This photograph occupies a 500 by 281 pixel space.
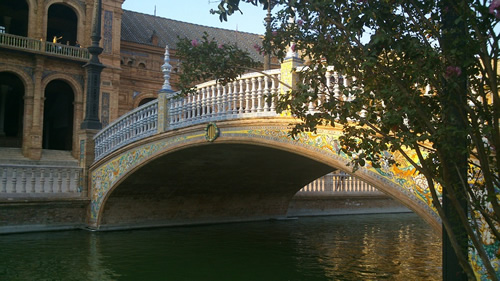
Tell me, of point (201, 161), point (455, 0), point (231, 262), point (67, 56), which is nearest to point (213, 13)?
point (455, 0)

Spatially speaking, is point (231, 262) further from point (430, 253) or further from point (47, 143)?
point (47, 143)

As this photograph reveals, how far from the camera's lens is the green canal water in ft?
28.2

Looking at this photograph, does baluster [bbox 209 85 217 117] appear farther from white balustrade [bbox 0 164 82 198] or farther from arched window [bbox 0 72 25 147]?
arched window [bbox 0 72 25 147]

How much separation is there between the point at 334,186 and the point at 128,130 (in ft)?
29.1

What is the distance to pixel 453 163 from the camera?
3.53m

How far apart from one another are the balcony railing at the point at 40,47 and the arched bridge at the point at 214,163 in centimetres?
749

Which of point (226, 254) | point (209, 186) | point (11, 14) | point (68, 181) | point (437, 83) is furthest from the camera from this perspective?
point (11, 14)

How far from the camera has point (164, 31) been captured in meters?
26.1

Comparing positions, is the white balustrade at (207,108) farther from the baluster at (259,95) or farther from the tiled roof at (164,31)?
the tiled roof at (164,31)

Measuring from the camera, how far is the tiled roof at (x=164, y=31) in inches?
963

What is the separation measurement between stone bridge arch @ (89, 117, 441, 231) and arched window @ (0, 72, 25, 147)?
9.95 metres

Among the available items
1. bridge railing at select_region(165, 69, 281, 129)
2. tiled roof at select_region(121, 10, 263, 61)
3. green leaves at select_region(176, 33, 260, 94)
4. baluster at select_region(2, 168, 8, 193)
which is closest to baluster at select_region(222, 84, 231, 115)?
bridge railing at select_region(165, 69, 281, 129)

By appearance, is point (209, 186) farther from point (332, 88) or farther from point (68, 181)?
point (332, 88)

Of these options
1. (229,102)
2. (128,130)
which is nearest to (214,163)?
(128,130)
